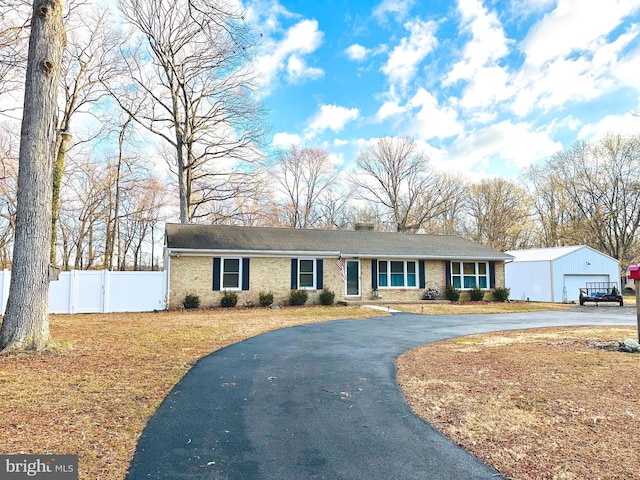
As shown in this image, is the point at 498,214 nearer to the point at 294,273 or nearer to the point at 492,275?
the point at 492,275

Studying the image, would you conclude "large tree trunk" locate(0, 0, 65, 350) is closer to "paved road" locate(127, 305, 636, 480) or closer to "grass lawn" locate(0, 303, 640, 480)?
"grass lawn" locate(0, 303, 640, 480)

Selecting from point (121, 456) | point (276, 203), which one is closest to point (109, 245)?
point (276, 203)

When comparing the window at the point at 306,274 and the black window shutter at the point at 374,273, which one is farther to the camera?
the black window shutter at the point at 374,273

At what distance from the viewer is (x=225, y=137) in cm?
2511

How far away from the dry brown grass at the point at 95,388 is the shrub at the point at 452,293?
13295mm

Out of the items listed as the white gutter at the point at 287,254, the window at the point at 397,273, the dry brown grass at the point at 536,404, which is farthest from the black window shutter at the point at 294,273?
the dry brown grass at the point at 536,404

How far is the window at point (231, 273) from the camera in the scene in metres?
17.4

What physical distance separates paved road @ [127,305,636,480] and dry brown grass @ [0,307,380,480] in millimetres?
244

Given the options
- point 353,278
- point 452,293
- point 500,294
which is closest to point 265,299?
point 353,278

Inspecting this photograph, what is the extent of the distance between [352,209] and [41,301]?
1318 inches

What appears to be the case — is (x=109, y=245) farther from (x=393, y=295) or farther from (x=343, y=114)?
(x=393, y=295)

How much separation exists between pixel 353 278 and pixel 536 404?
1511 cm

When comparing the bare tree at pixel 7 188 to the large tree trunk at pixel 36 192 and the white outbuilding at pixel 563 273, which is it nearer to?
the large tree trunk at pixel 36 192

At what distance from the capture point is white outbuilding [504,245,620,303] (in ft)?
→ 79.0
